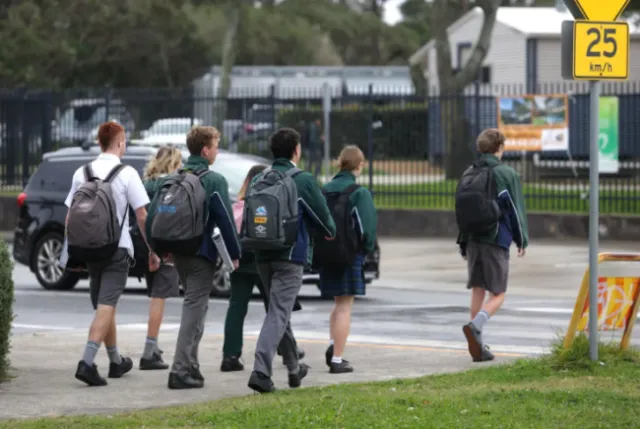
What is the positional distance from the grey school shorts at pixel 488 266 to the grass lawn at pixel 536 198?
1236cm

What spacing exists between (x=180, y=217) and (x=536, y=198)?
15327 millimetres

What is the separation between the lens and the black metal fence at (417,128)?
916 inches

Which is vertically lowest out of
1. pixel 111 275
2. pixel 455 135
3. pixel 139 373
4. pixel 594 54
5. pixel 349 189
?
pixel 139 373

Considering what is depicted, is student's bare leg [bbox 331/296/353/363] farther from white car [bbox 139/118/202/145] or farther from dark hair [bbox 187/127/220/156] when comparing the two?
white car [bbox 139/118/202/145]

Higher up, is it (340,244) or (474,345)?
(340,244)

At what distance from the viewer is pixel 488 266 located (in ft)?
34.6

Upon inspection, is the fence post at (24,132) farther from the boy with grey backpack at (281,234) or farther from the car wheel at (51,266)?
the boy with grey backpack at (281,234)

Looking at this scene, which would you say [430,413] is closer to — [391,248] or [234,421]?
[234,421]

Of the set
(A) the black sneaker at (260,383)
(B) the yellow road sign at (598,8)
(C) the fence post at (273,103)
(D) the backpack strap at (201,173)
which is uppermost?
(B) the yellow road sign at (598,8)

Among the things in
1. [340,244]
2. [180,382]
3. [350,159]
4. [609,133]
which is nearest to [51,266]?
[350,159]

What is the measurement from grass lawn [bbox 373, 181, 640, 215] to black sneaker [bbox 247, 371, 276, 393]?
48.4 feet

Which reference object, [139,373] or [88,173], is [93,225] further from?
[139,373]

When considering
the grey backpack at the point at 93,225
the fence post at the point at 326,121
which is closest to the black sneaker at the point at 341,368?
the grey backpack at the point at 93,225

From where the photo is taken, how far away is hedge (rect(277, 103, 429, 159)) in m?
24.1
